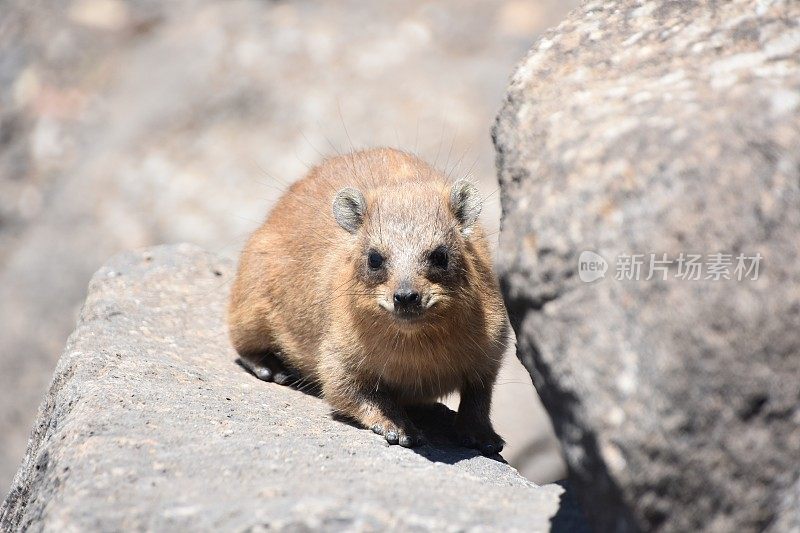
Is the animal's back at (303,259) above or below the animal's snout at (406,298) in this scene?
below

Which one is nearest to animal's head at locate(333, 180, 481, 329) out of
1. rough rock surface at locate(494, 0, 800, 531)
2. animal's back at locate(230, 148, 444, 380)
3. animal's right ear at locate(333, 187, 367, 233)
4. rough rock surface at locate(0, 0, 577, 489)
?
animal's right ear at locate(333, 187, 367, 233)

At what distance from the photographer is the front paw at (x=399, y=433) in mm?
7312

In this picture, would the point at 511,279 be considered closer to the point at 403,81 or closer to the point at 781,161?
the point at 781,161

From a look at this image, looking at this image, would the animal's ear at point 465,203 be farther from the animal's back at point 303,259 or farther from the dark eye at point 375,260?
the dark eye at point 375,260

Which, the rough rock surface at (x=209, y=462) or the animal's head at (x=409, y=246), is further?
the animal's head at (x=409, y=246)

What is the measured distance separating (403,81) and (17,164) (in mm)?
7595

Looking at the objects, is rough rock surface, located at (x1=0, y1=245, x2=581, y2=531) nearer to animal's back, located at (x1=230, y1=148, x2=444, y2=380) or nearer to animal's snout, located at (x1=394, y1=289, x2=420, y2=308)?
animal's back, located at (x1=230, y1=148, x2=444, y2=380)

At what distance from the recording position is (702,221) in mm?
4578

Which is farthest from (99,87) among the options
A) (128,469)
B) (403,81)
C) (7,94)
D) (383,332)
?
(128,469)

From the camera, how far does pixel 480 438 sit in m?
7.62

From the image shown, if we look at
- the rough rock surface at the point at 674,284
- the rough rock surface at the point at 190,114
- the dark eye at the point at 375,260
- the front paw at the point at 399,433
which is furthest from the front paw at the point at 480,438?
the rough rock surface at the point at 190,114

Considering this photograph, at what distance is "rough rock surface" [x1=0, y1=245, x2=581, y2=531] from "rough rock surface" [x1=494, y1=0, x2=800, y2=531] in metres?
1.03

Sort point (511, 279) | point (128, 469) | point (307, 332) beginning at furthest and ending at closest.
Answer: point (307, 332)
point (128, 469)
point (511, 279)

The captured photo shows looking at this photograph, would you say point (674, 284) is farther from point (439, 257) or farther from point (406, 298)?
point (439, 257)
